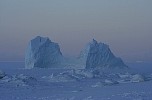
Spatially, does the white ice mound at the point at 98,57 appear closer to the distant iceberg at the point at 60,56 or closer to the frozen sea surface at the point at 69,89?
the distant iceberg at the point at 60,56

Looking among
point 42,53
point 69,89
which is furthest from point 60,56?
point 69,89

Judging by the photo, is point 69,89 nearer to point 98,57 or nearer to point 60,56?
point 98,57

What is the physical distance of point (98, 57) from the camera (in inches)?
1607

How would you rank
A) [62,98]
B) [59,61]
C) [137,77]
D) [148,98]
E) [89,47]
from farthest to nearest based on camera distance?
[59,61]
[89,47]
[137,77]
[62,98]
[148,98]

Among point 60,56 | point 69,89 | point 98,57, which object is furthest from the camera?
point 60,56

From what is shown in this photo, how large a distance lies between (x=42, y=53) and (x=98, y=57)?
19.9 feet

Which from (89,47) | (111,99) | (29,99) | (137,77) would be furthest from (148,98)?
(89,47)

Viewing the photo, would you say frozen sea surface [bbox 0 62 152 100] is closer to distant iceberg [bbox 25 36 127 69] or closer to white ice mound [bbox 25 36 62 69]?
distant iceberg [bbox 25 36 127 69]

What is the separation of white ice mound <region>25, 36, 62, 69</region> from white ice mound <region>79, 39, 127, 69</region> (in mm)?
3076

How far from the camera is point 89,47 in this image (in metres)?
39.7

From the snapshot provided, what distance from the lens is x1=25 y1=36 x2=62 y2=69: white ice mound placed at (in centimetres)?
4072

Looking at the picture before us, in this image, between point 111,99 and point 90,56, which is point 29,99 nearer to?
point 111,99

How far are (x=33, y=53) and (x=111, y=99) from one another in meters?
29.2

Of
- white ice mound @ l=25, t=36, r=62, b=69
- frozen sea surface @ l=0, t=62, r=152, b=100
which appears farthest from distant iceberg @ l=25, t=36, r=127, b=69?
frozen sea surface @ l=0, t=62, r=152, b=100
